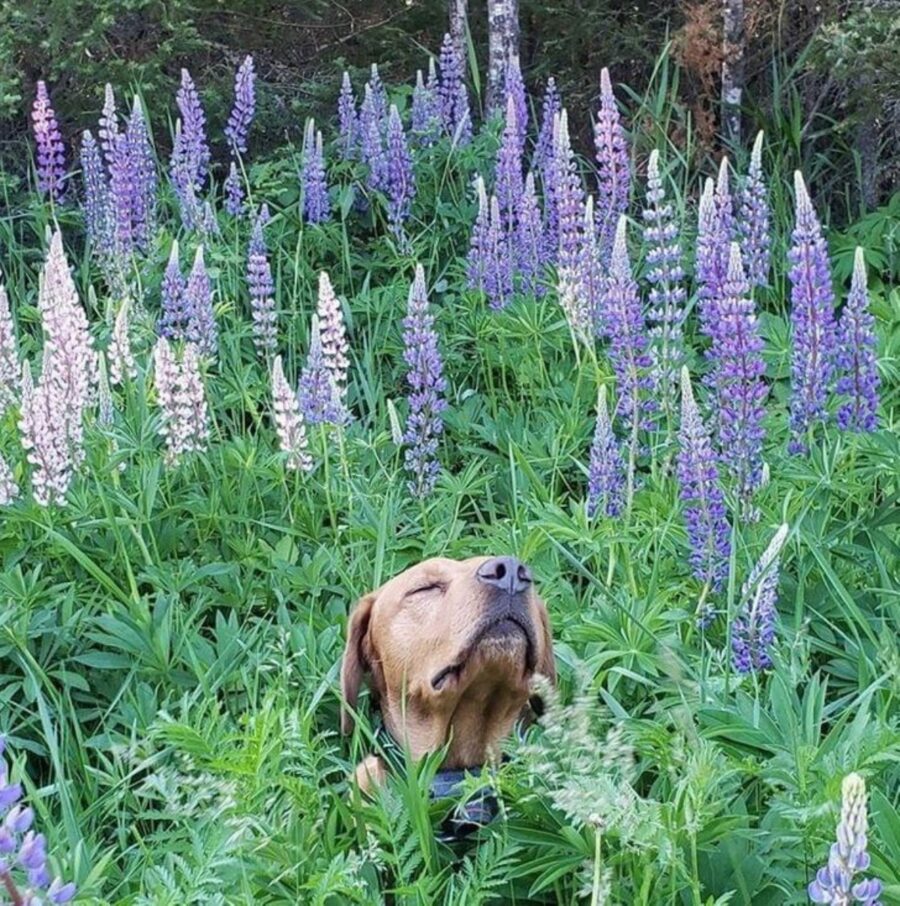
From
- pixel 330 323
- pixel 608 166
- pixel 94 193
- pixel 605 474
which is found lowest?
pixel 605 474

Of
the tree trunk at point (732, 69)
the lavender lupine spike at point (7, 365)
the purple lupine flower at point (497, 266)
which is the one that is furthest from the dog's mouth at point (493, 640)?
the tree trunk at point (732, 69)

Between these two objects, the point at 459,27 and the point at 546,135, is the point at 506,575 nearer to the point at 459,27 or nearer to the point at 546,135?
the point at 546,135

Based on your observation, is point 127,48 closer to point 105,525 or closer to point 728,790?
point 105,525

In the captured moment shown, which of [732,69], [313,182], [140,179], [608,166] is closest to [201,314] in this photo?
[140,179]

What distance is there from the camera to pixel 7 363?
421 centimetres

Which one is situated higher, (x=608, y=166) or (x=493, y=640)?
(x=608, y=166)

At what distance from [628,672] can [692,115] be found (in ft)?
14.6

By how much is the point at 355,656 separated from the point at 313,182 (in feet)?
10.8

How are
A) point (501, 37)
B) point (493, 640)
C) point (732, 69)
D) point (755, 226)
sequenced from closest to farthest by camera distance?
point (493, 640), point (755, 226), point (732, 69), point (501, 37)

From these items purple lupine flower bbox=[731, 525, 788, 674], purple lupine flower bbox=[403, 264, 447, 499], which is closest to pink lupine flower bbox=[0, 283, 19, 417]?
purple lupine flower bbox=[403, 264, 447, 499]

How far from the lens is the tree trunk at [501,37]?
6.48 metres

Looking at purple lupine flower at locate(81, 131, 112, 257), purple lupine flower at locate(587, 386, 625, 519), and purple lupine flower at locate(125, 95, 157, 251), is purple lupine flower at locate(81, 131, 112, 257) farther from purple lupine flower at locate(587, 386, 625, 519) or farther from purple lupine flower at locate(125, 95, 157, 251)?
purple lupine flower at locate(587, 386, 625, 519)

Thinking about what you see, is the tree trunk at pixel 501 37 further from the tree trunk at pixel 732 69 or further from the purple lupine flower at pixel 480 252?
the purple lupine flower at pixel 480 252

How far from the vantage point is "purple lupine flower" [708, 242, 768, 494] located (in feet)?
11.7
